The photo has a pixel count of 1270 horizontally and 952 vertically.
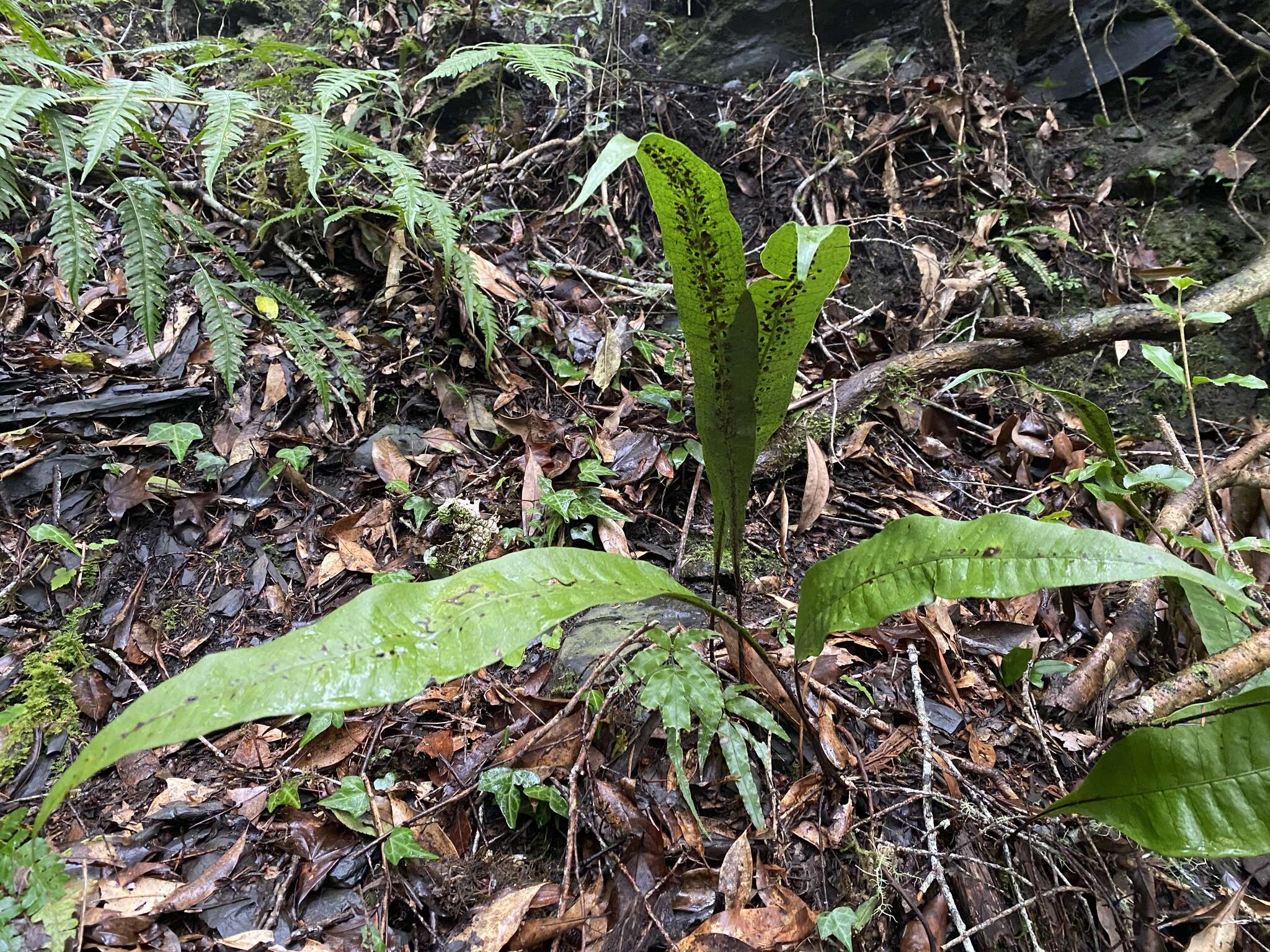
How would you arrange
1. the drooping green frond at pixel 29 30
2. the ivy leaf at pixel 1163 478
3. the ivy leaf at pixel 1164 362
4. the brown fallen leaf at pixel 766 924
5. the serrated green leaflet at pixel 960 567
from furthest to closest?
the ivy leaf at pixel 1164 362
the ivy leaf at pixel 1163 478
the drooping green frond at pixel 29 30
the brown fallen leaf at pixel 766 924
the serrated green leaflet at pixel 960 567

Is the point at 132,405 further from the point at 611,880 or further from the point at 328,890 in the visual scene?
the point at 611,880

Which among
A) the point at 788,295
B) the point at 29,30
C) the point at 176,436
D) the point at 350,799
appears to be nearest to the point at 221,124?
the point at 29,30

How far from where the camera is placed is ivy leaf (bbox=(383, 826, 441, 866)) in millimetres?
1137

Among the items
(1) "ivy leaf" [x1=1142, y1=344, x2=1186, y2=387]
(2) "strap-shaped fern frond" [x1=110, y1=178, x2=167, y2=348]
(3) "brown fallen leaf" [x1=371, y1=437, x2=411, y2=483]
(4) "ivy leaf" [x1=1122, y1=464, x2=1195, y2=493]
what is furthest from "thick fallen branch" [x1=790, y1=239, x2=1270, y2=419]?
(2) "strap-shaped fern frond" [x1=110, y1=178, x2=167, y2=348]

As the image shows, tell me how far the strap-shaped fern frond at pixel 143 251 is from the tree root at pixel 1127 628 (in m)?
2.07

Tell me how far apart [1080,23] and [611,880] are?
14.4 feet

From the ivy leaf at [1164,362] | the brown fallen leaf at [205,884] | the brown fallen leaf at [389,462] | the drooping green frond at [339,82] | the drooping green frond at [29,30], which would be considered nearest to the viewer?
the brown fallen leaf at [205,884]

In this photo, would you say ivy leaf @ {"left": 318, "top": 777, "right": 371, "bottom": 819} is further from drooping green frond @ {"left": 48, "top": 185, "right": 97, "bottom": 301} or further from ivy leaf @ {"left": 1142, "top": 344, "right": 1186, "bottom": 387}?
ivy leaf @ {"left": 1142, "top": 344, "right": 1186, "bottom": 387}

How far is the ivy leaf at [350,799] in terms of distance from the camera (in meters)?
1.22

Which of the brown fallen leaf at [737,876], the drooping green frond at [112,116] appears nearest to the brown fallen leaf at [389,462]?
the drooping green frond at [112,116]

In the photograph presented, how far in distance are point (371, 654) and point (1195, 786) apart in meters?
1.10

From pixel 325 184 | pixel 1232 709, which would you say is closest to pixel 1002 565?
pixel 1232 709

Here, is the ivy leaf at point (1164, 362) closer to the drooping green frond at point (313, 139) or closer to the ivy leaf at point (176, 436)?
the drooping green frond at point (313, 139)

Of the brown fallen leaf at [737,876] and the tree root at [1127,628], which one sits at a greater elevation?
the tree root at [1127,628]
